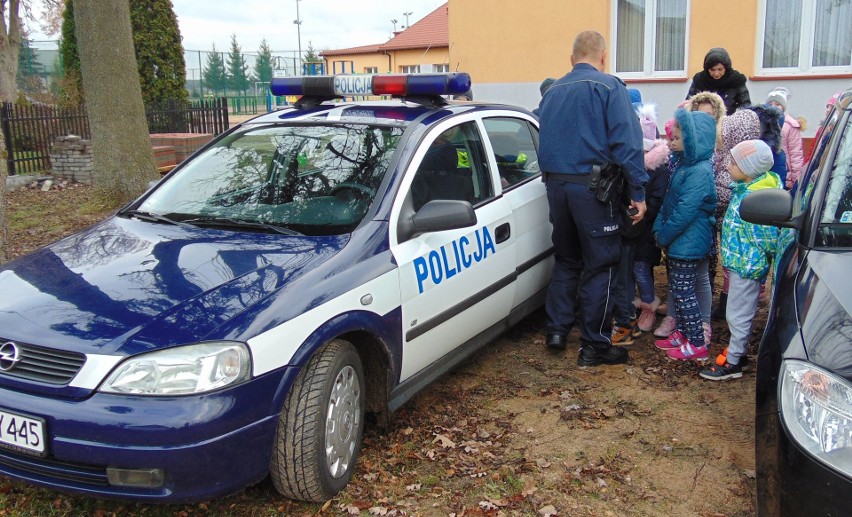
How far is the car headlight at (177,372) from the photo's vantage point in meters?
2.66

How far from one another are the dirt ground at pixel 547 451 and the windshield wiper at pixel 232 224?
1139 mm

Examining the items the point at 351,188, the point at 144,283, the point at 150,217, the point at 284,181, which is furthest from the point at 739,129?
the point at 144,283

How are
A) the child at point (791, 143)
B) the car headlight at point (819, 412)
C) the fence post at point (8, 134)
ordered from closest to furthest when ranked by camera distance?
the car headlight at point (819, 412), the child at point (791, 143), the fence post at point (8, 134)

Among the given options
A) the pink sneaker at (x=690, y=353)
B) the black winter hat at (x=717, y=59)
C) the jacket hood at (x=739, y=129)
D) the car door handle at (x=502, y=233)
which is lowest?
the pink sneaker at (x=690, y=353)

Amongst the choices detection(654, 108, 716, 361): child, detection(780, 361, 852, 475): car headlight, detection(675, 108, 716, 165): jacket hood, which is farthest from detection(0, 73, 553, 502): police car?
detection(780, 361, 852, 475): car headlight

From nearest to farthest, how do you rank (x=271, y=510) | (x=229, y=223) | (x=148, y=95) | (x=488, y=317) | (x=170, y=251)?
1. (x=271, y=510)
2. (x=170, y=251)
3. (x=229, y=223)
4. (x=488, y=317)
5. (x=148, y=95)

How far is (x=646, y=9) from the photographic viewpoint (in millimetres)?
12195

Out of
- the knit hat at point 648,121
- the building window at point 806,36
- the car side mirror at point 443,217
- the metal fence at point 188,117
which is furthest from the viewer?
the metal fence at point 188,117

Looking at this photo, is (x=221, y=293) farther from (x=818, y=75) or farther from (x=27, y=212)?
Result: (x=818, y=75)

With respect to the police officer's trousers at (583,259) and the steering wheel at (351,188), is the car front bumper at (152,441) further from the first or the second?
the police officer's trousers at (583,259)

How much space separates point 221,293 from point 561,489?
5.56 feet

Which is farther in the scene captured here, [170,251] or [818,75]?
[818,75]

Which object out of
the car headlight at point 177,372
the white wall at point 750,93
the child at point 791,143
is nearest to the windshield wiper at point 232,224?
the car headlight at point 177,372

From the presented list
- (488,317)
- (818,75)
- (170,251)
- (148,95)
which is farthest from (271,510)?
(148,95)
